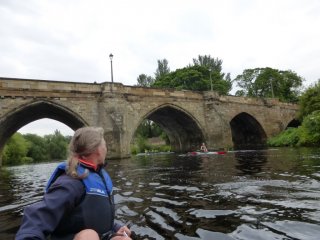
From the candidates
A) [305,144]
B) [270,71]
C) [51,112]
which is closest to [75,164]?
[51,112]

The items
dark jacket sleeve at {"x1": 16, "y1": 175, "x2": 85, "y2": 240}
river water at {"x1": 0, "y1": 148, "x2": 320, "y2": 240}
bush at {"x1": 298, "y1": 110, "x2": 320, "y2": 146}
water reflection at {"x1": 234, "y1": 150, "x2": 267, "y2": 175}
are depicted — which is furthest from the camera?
bush at {"x1": 298, "y1": 110, "x2": 320, "y2": 146}

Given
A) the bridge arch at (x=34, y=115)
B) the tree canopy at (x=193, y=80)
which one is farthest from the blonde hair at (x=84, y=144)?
the tree canopy at (x=193, y=80)

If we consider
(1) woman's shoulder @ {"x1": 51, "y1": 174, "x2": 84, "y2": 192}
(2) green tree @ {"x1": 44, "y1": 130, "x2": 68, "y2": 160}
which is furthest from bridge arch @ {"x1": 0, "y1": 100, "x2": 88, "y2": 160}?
(2) green tree @ {"x1": 44, "y1": 130, "x2": 68, "y2": 160}

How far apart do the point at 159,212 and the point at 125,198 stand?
1919 millimetres

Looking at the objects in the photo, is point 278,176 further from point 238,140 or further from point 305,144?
point 238,140

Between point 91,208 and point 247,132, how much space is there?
4333 centimetres

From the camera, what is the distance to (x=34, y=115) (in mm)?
26234

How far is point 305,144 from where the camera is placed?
27859mm

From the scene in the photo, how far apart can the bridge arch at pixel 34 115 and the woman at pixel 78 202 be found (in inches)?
805

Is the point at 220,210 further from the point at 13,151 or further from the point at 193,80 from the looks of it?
the point at 13,151

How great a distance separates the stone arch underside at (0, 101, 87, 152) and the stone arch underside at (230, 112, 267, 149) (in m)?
21.0

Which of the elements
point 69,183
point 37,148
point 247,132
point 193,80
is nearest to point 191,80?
point 193,80

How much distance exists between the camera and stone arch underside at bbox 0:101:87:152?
21.9m

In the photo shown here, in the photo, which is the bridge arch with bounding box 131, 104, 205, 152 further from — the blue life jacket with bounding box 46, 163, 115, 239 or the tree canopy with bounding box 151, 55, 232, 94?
the blue life jacket with bounding box 46, 163, 115, 239
